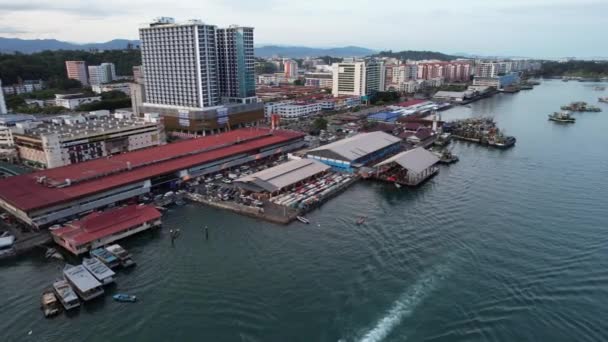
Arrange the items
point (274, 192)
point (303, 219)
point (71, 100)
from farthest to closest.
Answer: point (71, 100)
point (274, 192)
point (303, 219)

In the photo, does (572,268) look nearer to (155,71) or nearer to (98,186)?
(98,186)

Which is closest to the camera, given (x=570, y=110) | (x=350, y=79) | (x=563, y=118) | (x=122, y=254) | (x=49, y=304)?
(x=49, y=304)

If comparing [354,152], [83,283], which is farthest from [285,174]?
[83,283]

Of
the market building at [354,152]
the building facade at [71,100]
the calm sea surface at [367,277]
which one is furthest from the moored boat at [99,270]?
the building facade at [71,100]

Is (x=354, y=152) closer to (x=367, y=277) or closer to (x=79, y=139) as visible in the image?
(x=367, y=277)

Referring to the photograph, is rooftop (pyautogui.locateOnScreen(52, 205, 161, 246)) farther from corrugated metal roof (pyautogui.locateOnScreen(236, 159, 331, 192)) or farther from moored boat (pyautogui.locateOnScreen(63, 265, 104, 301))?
corrugated metal roof (pyautogui.locateOnScreen(236, 159, 331, 192))

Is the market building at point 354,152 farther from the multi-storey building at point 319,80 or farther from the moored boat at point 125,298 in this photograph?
the multi-storey building at point 319,80
